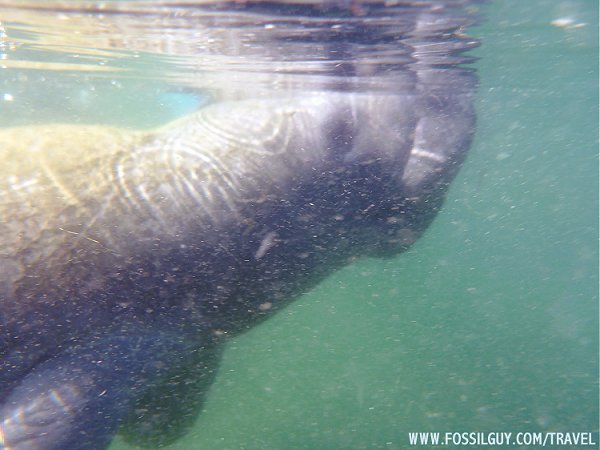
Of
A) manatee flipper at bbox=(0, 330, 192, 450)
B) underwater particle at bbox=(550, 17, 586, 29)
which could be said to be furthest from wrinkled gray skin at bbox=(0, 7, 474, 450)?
underwater particle at bbox=(550, 17, 586, 29)

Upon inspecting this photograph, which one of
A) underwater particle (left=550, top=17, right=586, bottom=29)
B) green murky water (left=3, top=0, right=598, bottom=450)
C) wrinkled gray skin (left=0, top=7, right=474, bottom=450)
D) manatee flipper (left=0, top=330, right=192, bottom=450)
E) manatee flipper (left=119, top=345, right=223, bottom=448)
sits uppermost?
underwater particle (left=550, top=17, right=586, bottom=29)

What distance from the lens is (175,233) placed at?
3701mm

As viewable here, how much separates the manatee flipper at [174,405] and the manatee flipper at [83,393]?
434 mm

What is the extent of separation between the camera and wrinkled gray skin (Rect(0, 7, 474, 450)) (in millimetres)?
3273

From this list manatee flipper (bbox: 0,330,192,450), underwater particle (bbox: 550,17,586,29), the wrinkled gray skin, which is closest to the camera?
manatee flipper (bbox: 0,330,192,450)

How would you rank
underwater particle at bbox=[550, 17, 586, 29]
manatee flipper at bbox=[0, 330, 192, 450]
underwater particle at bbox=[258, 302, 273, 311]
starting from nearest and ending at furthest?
manatee flipper at bbox=[0, 330, 192, 450] → underwater particle at bbox=[258, 302, 273, 311] → underwater particle at bbox=[550, 17, 586, 29]

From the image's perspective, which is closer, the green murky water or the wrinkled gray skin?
the wrinkled gray skin

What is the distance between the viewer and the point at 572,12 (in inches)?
287

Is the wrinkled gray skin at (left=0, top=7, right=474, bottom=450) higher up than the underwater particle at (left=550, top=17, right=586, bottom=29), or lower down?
lower down

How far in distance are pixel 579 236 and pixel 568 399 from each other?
46.4 meters

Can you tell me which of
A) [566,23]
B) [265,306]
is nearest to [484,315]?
[566,23]

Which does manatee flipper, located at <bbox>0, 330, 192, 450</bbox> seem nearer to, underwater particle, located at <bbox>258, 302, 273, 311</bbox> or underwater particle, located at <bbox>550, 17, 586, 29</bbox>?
underwater particle, located at <bbox>258, 302, 273, 311</bbox>

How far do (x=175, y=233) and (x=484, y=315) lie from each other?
1936 inches

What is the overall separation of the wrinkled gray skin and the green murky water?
A: 5.87ft
